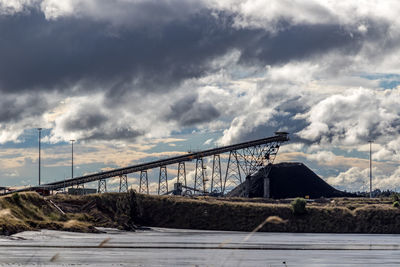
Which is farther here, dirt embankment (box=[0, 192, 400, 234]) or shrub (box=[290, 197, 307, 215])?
shrub (box=[290, 197, 307, 215])

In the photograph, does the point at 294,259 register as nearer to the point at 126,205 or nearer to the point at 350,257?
the point at 350,257

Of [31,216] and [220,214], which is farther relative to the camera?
[220,214]

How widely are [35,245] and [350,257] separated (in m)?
34.6

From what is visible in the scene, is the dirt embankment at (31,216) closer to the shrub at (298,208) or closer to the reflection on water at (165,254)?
the reflection on water at (165,254)

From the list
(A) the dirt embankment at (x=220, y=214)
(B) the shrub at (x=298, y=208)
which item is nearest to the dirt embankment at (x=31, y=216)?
(A) the dirt embankment at (x=220, y=214)

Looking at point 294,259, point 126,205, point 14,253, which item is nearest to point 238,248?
point 294,259

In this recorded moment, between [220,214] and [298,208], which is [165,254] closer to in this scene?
[220,214]

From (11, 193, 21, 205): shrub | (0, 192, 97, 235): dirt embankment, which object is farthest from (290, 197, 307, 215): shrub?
(11, 193, 21, 205): shrub

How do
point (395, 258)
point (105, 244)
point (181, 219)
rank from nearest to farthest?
point (395, 258) → point (105, 244) → point (181, 219)

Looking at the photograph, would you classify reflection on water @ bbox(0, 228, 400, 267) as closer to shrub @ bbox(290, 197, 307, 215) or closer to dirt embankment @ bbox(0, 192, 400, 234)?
dirt embankment @ bbox(0, 192, 400, 234)

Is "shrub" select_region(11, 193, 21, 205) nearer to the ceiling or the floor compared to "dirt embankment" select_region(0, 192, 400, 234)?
nearer to the ceiling

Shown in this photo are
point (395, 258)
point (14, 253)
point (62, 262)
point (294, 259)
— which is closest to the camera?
point (62, 262)

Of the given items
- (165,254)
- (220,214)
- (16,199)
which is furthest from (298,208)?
(165,254)

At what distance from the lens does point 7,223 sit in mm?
84812
